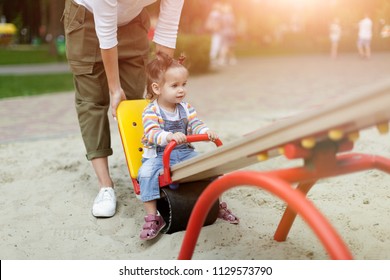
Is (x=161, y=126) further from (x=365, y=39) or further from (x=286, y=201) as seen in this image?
(x=365, y=39)

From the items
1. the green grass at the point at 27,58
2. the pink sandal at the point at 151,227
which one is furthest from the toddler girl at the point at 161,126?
the green grass at the point at 27,58

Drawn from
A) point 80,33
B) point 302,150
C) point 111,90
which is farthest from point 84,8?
point 302,150

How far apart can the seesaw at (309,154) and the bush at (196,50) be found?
8.95 meters

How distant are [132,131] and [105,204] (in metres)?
0.42

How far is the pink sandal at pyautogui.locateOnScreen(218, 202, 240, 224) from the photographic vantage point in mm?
2654

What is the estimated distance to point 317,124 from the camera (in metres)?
1.47

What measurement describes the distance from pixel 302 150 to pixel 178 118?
1.08m

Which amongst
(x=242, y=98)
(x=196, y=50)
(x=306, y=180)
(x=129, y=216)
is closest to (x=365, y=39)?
(x=196, y=50)

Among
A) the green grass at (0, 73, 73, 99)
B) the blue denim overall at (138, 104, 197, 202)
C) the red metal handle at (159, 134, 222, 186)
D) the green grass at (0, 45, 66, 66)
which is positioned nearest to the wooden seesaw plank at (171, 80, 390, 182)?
the red metal handle at (159, 134, 222, 186)

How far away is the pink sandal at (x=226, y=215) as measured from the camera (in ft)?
8.71

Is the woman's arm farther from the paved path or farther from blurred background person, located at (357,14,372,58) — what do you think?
blurred background person, located at (357,14,372,58)

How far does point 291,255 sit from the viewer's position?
7.41 ft
